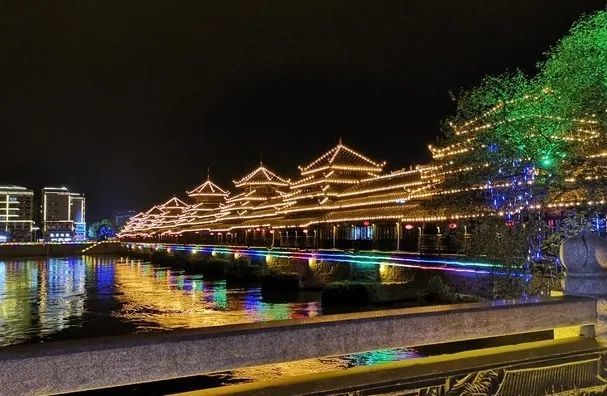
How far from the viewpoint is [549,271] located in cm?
1622

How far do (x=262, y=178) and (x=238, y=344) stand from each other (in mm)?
108750

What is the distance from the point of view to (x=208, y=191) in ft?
471

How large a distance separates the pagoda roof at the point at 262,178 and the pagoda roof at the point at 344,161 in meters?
28.6

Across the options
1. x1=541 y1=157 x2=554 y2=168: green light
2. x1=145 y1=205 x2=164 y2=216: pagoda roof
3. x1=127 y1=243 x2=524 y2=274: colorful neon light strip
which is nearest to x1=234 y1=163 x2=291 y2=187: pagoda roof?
x1=127 y1=243 x2=524 y2=274: colorful neon light strip

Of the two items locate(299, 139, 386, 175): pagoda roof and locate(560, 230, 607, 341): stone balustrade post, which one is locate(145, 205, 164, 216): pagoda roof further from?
locate(560, 230, 607, 341): stone balustrade post

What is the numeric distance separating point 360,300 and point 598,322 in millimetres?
29600

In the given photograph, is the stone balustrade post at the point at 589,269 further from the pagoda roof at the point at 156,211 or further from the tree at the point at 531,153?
the pagoda roof at the point at 156,211

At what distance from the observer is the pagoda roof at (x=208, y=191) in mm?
142925

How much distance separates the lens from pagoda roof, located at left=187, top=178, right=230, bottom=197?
143 metres

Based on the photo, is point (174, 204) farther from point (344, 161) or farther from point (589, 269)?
point (589, 269)

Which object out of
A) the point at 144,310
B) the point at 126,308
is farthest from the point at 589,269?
the point at 126,308

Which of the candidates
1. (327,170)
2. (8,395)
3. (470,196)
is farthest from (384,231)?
(8,395)

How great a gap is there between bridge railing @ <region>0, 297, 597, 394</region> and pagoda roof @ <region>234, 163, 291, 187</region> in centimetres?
10525

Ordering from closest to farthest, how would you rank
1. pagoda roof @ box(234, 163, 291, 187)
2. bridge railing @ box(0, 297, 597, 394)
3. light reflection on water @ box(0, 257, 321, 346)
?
bridge railing @ box(0, 297, 597, 394) < light reflection on water @ box(0, 257, 321, 346) < pagoda roof @ box(234, 163, 291, 187)
